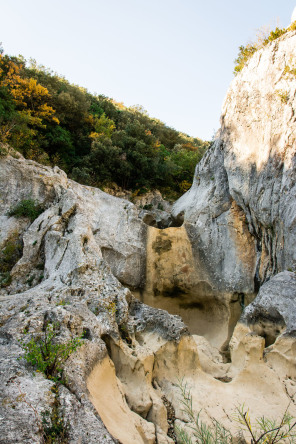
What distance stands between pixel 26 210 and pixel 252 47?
40.8 ft

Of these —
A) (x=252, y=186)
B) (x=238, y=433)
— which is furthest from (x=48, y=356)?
(x=252, y=186)

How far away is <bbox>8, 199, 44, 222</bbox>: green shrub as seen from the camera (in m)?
12.4

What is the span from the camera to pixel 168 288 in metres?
14.1

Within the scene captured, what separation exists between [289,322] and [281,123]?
22.8ft

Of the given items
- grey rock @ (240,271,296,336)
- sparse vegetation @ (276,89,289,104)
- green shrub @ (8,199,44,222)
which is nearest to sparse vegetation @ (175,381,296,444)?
grey rock @ (240,271,296,336)

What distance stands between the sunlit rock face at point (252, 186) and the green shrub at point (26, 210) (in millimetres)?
7079

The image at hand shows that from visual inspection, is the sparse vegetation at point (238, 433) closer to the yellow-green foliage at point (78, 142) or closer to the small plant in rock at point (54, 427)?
the small plant in rock at point (54, 427)

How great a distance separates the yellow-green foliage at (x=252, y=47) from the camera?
12726 millimetres

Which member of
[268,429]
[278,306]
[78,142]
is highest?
[78,142]

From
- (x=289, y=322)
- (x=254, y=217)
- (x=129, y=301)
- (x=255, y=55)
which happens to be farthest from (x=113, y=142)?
(x=289, y=322)

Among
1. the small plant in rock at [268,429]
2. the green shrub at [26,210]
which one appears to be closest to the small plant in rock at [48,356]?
the small plant in rock at [268,429]

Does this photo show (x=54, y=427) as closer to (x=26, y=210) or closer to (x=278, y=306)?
(x=278, y=306)

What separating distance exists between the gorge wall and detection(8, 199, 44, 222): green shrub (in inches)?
9.9

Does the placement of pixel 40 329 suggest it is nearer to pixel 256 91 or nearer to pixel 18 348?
pixel 18 348
